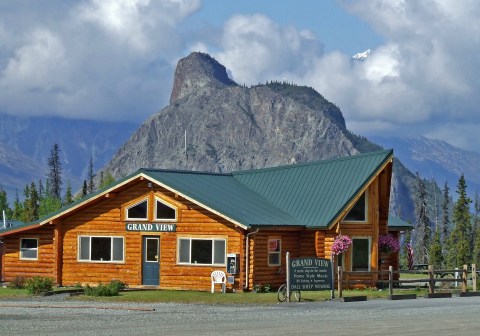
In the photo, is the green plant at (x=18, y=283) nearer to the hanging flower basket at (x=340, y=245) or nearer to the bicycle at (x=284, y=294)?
the hanging flower basket at (x=340, y=245)

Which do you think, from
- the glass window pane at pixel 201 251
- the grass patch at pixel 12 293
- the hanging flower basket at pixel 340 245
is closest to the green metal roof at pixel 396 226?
the hanging flower basket at pixel 340 245

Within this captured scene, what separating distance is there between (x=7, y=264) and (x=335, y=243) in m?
16.5

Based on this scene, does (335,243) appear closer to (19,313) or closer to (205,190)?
(205,190)

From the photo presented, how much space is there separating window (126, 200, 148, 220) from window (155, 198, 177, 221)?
1.87 ft

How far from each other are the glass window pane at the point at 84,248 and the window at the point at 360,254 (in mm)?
12155

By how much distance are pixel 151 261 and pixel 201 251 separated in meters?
2.55

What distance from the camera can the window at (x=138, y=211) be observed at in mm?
48188

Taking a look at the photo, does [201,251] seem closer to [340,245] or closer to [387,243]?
[340,245]

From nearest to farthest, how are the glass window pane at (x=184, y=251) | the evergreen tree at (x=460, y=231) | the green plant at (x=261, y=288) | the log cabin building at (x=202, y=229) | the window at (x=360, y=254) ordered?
the green plant at (x=261, y=288), the log cabin building at (x=202, y=229), the glass window pane at (x=184, y=251), the window at (x=360, y=254), the evergreen tree at (x=460, y=231)

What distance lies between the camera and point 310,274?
40219 mm

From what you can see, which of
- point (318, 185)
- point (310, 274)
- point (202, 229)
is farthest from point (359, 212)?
point (310, 274)

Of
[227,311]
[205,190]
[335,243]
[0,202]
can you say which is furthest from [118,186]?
[0,202]

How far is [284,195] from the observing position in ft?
167

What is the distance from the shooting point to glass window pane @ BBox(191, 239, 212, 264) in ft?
153
